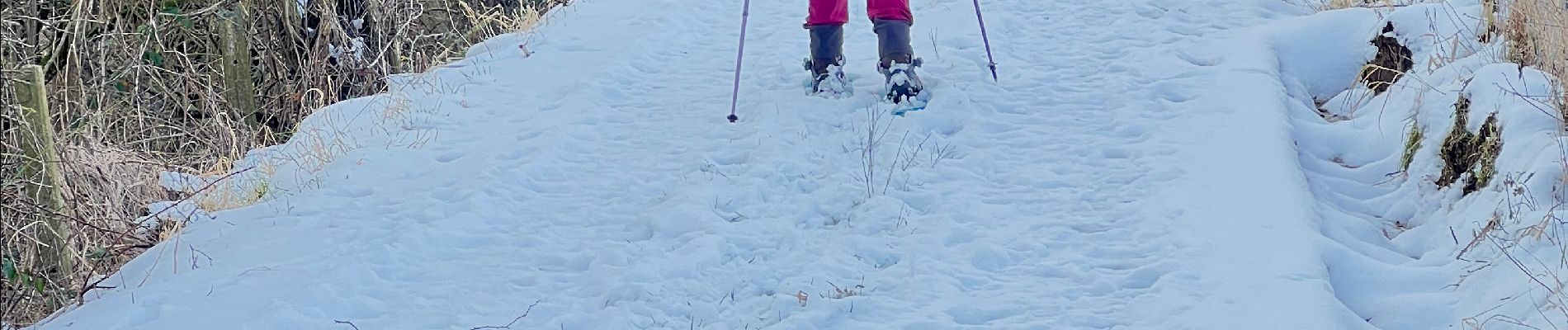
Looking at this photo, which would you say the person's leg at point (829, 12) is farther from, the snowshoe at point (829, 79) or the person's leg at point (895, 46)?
the snowshoe at point (829, 79)

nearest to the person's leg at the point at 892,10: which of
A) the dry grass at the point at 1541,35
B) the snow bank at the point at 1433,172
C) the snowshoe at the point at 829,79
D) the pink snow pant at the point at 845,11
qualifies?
the pink snow pant at the point at 845,11

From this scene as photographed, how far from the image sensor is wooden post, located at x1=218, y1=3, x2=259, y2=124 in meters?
8.36

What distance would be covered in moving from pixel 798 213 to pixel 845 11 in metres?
1.44

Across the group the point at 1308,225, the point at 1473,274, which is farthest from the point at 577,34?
the point at 1473,274

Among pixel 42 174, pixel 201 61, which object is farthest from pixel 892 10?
pixel 201 61

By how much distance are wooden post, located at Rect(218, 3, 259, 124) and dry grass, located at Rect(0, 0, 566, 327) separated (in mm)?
18

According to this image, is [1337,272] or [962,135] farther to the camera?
[962,135]

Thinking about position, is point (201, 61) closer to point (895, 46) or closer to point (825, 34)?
point (825, 34)

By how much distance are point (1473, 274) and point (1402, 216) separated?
82cm

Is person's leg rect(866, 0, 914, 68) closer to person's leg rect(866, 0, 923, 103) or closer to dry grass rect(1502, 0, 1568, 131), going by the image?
person's leg rect(866, 0, 923, 103)

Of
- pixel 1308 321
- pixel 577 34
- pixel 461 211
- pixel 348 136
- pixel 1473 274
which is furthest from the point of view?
pixel 577 34

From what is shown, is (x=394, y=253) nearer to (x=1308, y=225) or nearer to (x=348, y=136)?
(x=348, y=136)

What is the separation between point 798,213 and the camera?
4.91m

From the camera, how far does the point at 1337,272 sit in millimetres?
4105
